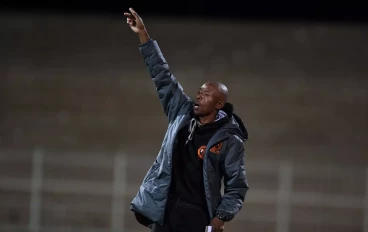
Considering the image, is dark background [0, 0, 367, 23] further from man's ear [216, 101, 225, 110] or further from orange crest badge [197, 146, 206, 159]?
orange crest badge [197, 146, 206, 159]

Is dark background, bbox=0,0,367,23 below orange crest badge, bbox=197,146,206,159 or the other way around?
the other way around

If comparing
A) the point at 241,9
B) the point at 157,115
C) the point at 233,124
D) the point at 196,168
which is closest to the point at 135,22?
the point at 233,124

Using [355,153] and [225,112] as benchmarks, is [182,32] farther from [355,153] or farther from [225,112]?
[225,112]

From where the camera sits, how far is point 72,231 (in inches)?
340

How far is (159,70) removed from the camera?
12.3 ft

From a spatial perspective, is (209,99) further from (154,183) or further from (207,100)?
(154,183)

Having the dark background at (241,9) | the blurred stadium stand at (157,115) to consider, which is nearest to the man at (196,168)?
the blurred stadium stand at (157,115)

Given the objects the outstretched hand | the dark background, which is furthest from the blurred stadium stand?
the outstretched hand

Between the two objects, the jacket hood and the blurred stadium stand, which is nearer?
the jacket hood

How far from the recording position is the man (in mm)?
3635

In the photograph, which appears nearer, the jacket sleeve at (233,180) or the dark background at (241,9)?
the jacket sleeve at (233,180)

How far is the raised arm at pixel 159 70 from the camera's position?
374 cm

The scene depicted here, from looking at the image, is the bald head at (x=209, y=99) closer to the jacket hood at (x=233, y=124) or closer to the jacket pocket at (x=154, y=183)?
the jacket hood at (x=233, y=124)

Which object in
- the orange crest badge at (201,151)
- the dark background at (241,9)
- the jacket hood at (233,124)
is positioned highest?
the dark background at (241,9)
